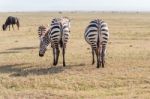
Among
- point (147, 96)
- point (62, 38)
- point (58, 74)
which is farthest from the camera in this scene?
point (62, 38)

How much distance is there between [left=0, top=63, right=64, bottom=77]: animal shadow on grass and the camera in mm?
18016

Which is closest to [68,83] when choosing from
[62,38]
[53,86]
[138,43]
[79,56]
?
[53,86]

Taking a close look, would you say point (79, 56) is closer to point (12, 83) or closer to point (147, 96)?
point (12, 83)

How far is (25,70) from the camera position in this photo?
1898cm

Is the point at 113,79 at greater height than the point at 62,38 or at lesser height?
lesser

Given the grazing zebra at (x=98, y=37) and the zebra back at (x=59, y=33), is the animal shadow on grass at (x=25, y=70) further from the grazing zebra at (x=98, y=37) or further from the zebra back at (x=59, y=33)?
the grazing zebra at (x=98, y=37)

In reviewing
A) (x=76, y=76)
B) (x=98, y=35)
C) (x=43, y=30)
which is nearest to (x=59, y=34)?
(x=98, y=35)

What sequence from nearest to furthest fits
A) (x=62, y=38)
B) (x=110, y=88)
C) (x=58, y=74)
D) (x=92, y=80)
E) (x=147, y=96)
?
1. (x=147, y=96)
2. (x=110, y=88)
3. (x=92, y=80)
4. (x=58, y=74)
5. (x=62, y=38)

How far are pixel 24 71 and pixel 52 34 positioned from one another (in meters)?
2.28

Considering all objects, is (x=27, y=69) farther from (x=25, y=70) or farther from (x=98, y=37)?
(x=98, y=37)

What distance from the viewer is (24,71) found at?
1869cm

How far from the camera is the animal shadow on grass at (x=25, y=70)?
59.1 ft

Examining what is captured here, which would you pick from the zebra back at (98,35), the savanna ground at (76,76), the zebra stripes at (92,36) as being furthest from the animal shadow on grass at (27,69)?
the zebra back at (98,35)

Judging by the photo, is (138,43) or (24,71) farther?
(138,43)
